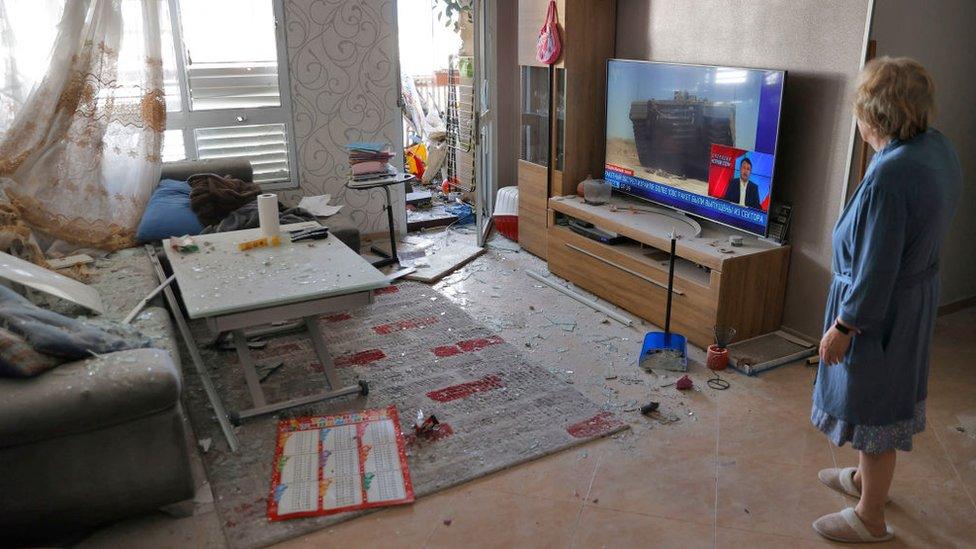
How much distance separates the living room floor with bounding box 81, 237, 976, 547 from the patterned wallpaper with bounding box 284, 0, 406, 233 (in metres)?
2.45

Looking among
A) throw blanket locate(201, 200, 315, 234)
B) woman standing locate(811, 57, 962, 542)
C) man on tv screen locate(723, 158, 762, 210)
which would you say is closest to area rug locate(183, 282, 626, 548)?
throw blanket locate(201, 200, 315, 234)

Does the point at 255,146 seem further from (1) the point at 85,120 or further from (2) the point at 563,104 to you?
(2) the point at 563,104

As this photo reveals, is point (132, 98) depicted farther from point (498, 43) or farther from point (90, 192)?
point (498, 43)

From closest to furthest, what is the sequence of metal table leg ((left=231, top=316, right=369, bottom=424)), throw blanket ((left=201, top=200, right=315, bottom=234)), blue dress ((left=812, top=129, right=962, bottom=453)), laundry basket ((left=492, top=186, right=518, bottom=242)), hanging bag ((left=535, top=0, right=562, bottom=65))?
blue dress ((left=812, top=129, right=962, bottom=453))
metal table leg ((left=231, top=316, right=369, bottom=424))
throw blanket ((left=201, top=200, right=315, bottom=234))
hanging bag ((left=535, top=0, right=562, bottom=65))
laundry basket ((left=492, top=186, right=518, bottom=242))

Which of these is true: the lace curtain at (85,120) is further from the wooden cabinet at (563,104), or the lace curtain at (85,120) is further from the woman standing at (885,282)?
the woman standing at (885,282)

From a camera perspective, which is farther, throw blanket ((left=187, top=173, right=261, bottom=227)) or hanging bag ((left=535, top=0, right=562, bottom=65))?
hanging bag ((left=535, top=0, right=562, bottom=65))

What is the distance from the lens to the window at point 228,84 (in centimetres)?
424

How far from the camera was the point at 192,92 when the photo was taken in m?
4.33

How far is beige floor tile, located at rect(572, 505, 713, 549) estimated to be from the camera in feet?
6.73

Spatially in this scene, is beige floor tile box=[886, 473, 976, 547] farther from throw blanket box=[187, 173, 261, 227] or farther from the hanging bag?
throw blanket box=[187, 173, 261, 227]

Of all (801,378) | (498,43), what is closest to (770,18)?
(801,378)

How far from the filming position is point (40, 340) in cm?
202

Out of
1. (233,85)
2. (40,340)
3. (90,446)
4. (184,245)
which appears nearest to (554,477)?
(90,446)

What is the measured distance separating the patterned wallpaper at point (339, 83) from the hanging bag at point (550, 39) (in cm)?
115
